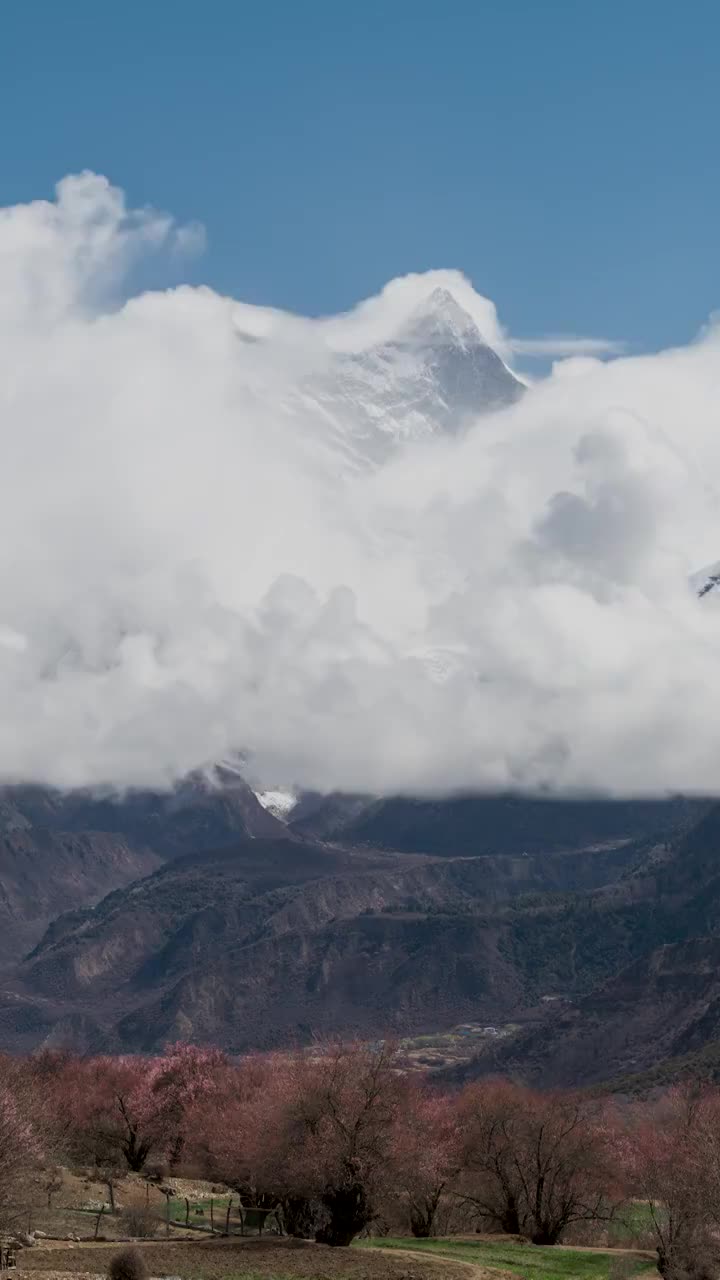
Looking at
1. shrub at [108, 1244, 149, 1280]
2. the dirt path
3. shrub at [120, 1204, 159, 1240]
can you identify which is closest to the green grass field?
the dirt path

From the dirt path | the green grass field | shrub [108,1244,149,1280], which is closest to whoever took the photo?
shrub [108,1244,149,1280]

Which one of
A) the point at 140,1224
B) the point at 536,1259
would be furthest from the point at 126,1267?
the point at 536,1259

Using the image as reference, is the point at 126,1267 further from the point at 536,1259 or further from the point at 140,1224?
the point at 536,1259

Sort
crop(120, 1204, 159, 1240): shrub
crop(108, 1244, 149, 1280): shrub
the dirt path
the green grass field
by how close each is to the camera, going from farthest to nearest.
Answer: crop(120, 1204, 159, 1240): shrub → the green grass field → the dirt path → crop(108, 1244, 149, 1280): shrub

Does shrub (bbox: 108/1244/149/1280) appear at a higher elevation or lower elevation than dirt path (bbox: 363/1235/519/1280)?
higher

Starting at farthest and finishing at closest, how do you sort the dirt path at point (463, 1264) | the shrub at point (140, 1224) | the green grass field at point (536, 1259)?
the shrub at point (140, 1224)
the green grass field at point (536, 1259)
the dirt path at point (463, 1264)

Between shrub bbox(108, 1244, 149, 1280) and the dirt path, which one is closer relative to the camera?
shrub bbox(108, 1244, 149, 1280)

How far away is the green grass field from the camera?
104 meters

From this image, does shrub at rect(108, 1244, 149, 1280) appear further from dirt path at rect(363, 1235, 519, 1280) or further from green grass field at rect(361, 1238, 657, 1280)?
green grass field at rect(361, 1238, 657, 1280)

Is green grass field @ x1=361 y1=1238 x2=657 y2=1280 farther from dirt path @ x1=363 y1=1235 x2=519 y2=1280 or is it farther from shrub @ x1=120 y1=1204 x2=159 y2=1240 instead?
shrub @ x1=120 y1=1204 x2=159 y2=1240

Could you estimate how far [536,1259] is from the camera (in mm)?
109312

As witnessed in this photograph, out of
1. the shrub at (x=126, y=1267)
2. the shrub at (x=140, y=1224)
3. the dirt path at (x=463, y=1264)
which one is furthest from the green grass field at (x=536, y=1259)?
the shrub at (x=126, y=1267)

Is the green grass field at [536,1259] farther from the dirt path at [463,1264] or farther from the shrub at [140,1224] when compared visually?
the shrub at [140,1224]

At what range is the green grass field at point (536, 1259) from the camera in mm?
104312
